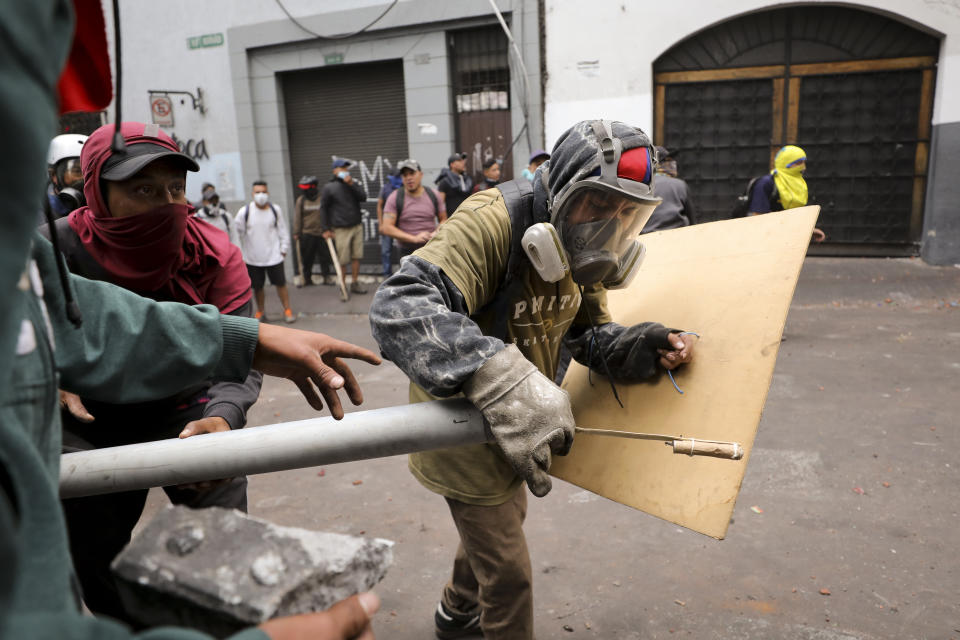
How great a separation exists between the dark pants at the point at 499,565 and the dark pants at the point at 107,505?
0.70 m

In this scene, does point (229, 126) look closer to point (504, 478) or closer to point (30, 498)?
point (504, 478)

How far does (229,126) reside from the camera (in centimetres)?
1230

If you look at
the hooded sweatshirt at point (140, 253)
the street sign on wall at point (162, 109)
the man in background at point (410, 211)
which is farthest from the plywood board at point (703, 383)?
the street sign on wall at point (162, 109)

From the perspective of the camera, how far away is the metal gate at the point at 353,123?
11664 mm

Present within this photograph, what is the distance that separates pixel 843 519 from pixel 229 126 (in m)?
11.5

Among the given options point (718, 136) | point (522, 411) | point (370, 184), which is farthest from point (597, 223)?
point (370, 184)

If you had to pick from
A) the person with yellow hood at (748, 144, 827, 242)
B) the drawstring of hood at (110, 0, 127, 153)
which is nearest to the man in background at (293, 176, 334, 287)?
the person with yellow hood at (748, 144, 827, 242)

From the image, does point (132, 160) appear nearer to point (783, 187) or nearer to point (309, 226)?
point (783, 187)

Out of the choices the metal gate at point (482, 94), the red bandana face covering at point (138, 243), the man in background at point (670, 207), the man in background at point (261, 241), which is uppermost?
the metal gate at point (482, 94)

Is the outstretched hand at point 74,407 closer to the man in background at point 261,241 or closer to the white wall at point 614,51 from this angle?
the man in background at point 261,241

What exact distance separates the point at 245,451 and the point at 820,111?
10565 mm

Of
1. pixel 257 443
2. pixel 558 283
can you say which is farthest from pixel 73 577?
pixel 558 283

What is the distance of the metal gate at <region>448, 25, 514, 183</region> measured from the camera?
10734mm

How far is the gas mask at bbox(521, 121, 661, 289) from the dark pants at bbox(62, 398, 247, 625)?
110 cm
